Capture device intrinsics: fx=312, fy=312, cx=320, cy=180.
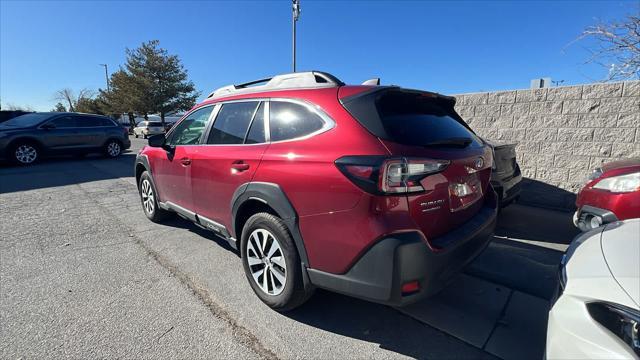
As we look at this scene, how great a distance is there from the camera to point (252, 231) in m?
2.63

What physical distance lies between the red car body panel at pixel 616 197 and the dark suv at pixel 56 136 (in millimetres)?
13480

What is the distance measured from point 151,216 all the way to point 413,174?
14.1ft

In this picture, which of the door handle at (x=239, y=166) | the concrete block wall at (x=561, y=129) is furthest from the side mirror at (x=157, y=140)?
the concrete block wall at (x=561, y=129)

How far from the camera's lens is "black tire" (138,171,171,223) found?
178 inches

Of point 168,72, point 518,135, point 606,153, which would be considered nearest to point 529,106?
point 518,135

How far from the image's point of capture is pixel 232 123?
3080 mm

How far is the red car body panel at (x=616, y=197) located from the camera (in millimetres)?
2857

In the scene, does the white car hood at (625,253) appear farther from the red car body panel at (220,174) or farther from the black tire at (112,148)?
the black tire at (112,148)

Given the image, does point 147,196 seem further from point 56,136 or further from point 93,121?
point 93,121

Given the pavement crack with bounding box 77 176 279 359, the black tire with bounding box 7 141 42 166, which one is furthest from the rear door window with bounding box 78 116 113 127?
the pavement crack with bounding box 77 176 279 359

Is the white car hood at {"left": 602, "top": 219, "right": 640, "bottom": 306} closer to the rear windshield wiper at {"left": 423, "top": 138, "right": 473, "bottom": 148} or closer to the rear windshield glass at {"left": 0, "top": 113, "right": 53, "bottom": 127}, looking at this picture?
the rear windshield wiper at {"left": 423, "top": 138, "right": 473, "bottom": 148}

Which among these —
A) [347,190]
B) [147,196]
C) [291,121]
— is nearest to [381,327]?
[347,190]

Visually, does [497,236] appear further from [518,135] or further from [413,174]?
[413,174]

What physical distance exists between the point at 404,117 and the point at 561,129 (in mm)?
4447
